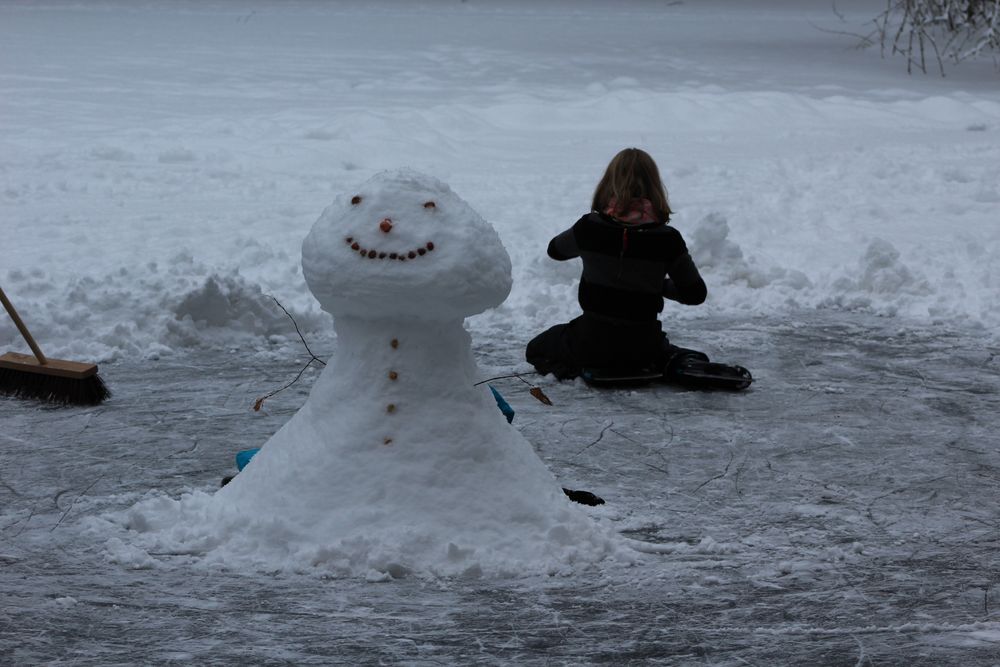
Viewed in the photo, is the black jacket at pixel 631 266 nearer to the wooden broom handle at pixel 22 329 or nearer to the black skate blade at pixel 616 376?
the black skate blade at pixel 616 376

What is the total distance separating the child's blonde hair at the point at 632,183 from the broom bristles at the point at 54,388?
2.50 meters

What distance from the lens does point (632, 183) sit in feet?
21.5

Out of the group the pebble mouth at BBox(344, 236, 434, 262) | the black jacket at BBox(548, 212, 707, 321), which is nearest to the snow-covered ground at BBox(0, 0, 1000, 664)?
the black jacket at BBox(548, 212, 707, 321)

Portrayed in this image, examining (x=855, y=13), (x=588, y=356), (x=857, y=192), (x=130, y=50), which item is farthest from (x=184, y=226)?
(x=855, y=13)

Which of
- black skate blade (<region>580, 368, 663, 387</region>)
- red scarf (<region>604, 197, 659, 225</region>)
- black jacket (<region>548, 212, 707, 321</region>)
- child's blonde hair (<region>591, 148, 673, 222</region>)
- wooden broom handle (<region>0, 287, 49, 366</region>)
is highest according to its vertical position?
child's blonde hair (<region>591, 148, 673, 222</region>)

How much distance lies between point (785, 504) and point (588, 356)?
1.75 metres

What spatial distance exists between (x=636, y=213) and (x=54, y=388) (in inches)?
111

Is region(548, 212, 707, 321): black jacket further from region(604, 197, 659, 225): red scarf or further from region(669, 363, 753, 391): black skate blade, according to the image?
region(669, 363, 753, 391): black skate blade

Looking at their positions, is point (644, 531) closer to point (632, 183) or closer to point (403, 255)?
point (403, 255)

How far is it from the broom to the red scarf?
2528 millimetres

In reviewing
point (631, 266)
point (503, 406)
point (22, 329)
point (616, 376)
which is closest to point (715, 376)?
point (616, 376)

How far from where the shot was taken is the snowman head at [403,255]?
426cm

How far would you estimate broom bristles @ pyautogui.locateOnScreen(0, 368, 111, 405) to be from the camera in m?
6.20

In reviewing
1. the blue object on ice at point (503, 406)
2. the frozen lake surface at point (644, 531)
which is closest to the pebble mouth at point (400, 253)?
the blue object on ice at point (503, 406)
